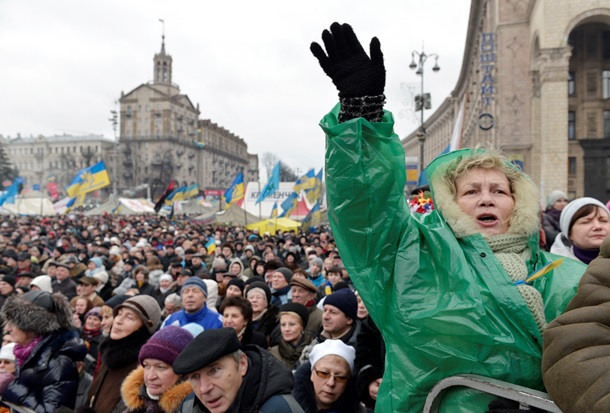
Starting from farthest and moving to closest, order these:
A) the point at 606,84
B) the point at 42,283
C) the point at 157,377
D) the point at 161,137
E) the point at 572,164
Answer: the point at 161,137 → the point at 572,164 → the point at 606,84 → the point at 42,283 → the point at 157,377

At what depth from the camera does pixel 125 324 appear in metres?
4.15

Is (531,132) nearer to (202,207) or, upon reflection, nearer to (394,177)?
(202,207)

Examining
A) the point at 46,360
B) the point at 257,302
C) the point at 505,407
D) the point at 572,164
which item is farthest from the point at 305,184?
the point at 505,407

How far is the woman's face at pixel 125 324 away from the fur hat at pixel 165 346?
2.84 feet

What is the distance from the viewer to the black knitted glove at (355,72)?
182 centimetres

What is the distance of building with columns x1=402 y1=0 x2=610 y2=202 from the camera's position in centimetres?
2834

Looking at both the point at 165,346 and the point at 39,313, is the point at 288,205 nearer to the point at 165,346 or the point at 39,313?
the point at 39,313

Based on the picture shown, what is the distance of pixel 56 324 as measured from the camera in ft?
14.3

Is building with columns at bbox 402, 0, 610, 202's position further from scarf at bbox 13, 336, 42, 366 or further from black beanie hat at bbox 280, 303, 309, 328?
scarf at bbox 13, 336, 42, 366

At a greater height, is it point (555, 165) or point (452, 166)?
point (555, 165)

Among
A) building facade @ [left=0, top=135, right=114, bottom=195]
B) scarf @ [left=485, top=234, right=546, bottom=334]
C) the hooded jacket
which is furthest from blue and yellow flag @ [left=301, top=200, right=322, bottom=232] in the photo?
building facade @ [left=0, top=135, right=114, bottom=195]

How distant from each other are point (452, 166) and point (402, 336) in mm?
772

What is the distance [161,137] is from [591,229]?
101664 mm

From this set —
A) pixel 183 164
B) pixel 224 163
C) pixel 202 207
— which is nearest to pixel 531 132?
pixel 202 207
